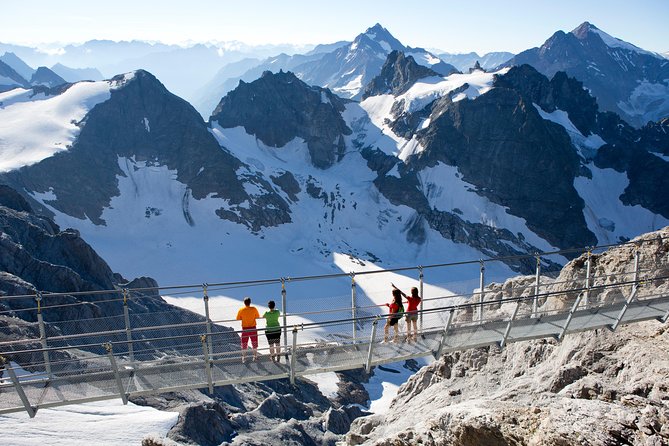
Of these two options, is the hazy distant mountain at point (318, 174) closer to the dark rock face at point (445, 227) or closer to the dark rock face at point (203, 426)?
the dark rock face at point (445, 227)

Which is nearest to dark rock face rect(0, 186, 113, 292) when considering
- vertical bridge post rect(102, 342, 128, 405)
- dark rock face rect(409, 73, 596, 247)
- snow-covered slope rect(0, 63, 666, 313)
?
snow-covered slope rect(0, 63, 666, 313)

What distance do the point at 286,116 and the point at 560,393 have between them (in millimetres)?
139295

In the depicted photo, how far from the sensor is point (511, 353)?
782 inches

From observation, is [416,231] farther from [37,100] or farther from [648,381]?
[648,381]

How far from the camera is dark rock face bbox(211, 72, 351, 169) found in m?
146

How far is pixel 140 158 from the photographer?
12388 cm

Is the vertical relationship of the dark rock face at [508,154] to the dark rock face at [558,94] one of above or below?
below

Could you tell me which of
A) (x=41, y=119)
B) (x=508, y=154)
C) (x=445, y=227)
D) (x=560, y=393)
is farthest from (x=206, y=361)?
(x=508, y=154)

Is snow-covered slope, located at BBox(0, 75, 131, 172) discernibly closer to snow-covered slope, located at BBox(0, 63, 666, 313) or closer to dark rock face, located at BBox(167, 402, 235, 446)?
snow-covered slope, located at BBox(0, 63, 666, 313)

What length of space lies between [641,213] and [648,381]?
132 meters

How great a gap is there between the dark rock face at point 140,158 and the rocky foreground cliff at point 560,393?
95.9m

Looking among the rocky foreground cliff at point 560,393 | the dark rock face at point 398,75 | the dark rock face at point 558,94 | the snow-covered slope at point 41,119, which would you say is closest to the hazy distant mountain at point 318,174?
the snow-covered slope at point 41,119

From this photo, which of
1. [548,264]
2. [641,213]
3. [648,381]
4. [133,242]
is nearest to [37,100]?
[133,242]

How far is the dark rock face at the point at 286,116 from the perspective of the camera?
14612 centimetres
